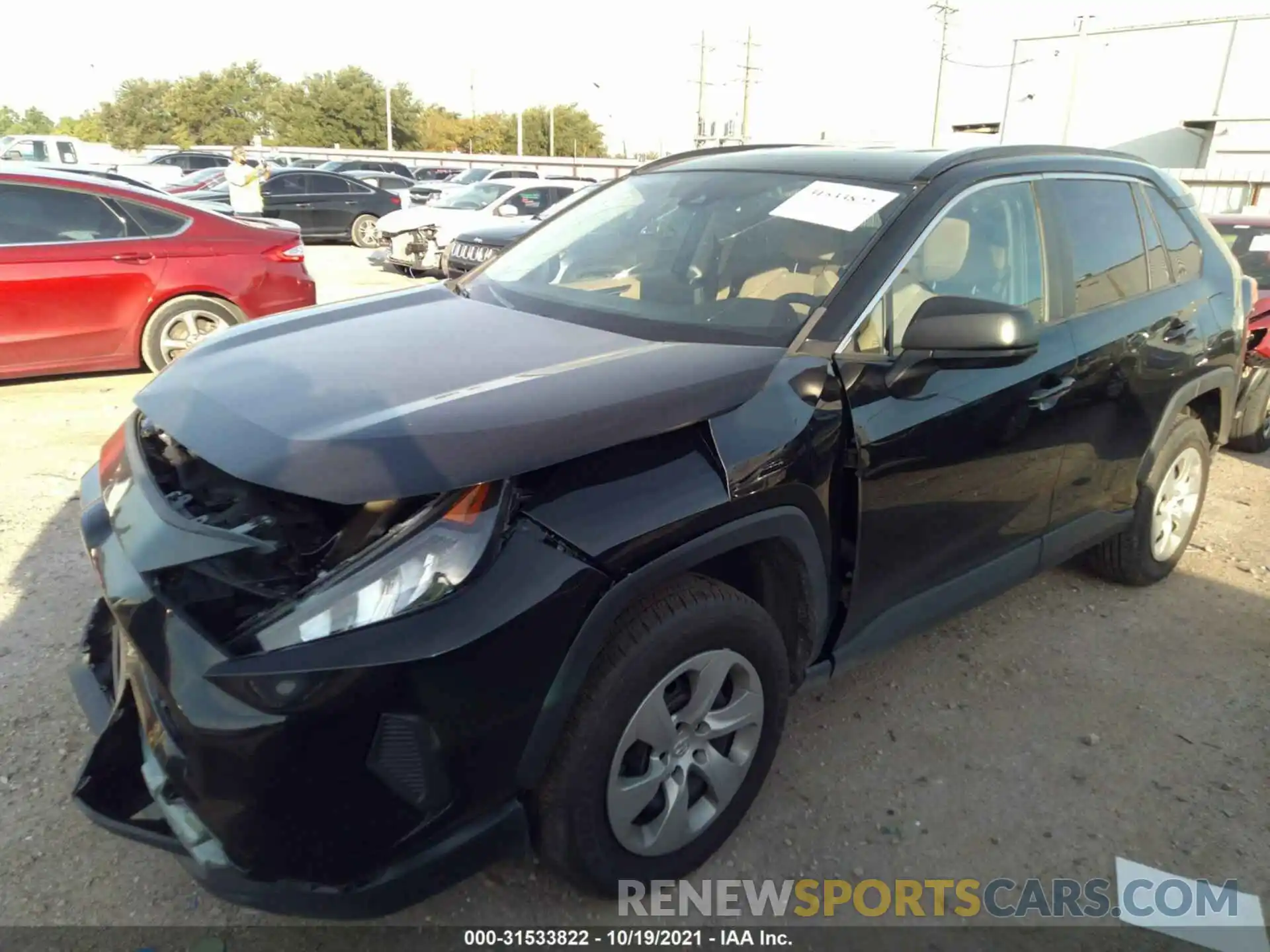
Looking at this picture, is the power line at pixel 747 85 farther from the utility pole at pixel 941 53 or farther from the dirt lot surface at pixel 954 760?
the dirt lot surface at pixel 954 760

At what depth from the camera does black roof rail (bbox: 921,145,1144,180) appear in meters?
2.88

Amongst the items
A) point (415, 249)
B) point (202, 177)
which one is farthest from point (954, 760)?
point (202, 177)

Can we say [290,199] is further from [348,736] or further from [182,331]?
[348,736]

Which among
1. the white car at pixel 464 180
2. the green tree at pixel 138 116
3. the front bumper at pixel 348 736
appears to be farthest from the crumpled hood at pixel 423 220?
the green tree at pixel 138 116

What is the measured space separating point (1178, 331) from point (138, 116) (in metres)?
82.8

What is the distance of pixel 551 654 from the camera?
1855 mm

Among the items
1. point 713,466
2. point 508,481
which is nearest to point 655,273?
point 713,466

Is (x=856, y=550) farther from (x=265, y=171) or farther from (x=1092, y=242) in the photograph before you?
(x=265, y=171)

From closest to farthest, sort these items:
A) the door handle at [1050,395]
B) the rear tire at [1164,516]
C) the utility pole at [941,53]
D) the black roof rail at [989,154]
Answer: the black roof rail at [989,154] < the door handle at [1050,395] < the rear tire at [1164,516] < the utility pole at [941,53]

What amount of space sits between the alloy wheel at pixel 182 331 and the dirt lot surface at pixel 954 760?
8.48 feet

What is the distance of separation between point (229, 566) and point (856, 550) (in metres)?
1.62

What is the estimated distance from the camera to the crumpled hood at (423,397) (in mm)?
1795

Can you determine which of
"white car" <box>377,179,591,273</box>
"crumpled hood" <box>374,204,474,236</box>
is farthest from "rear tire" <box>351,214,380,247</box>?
"crumpled hood" <box>374,204,474,236</box>

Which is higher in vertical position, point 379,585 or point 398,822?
point 379,585
